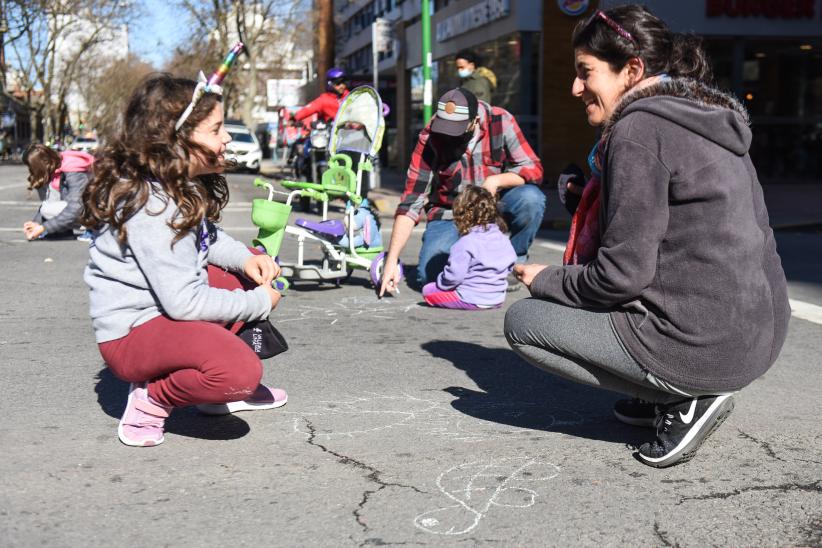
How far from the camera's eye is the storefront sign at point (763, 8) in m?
21.4

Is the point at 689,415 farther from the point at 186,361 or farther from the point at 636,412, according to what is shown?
the point at 186,361

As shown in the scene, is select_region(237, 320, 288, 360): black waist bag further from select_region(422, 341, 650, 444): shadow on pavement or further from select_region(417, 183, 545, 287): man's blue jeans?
select_region(417, 183, 545, 287): man's blue jeans

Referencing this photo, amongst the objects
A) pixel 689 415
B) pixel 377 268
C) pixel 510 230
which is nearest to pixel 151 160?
pixel 689 415

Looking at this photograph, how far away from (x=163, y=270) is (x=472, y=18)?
23451 millimetres

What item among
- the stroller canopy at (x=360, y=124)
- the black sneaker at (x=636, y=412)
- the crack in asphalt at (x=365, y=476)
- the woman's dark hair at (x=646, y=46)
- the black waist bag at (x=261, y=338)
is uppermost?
the woman's dark hair at (x=646, y=46)

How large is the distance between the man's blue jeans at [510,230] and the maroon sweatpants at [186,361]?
13.4 feet

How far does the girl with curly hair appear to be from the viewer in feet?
10.7

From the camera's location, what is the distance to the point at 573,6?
22.1 metres

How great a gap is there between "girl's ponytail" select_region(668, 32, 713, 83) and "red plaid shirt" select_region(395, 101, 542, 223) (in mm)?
3983

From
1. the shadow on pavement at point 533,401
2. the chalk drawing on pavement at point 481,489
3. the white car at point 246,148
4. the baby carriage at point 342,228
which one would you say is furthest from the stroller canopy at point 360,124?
the white car at point 246,148

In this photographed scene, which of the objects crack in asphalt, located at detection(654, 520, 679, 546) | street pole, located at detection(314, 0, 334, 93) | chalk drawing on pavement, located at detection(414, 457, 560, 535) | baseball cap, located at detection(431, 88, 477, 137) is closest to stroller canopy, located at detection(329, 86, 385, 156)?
baseball cap, located at detection(431, 88, 477, 137)

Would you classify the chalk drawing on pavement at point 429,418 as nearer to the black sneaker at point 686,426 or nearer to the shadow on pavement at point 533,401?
the shadow on pavement at point 533,401

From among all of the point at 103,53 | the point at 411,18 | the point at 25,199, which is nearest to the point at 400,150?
the point at 411,18

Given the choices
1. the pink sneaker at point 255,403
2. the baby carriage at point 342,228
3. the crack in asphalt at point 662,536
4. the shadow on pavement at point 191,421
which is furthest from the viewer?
the baby carriage at point 342,228
